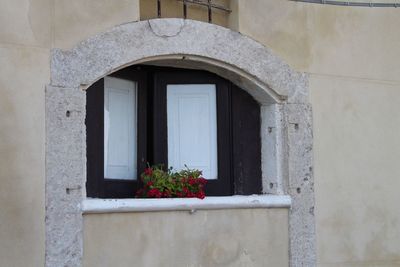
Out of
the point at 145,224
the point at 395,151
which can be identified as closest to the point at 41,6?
the point at 145,224

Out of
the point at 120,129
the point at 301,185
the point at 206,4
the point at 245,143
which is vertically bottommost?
the point at 301,185

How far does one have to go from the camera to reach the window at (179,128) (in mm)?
7891

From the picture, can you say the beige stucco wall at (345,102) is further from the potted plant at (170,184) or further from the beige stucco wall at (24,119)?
the beige stucco wall at (24,119)

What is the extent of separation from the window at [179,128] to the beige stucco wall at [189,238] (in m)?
0.44

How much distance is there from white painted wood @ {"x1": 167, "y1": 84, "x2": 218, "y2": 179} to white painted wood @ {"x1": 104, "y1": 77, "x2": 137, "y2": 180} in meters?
0.36

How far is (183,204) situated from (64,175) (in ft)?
3.64

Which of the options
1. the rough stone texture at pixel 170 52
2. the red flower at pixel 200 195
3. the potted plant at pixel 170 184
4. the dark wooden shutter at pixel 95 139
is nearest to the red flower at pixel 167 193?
the potted plant at pixel 170 184

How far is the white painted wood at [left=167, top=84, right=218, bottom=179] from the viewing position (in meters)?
8.16

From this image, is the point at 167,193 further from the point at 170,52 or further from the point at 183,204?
the point at 170,52

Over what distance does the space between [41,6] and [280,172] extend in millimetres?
2746

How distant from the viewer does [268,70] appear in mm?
8156

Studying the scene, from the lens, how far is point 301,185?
27.0ft

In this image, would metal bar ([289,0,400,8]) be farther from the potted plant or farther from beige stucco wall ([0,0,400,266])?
the potted plant

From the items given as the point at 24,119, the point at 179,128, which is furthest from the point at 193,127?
the point at 24,119
